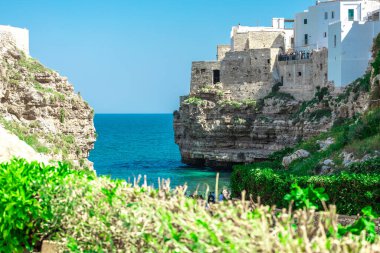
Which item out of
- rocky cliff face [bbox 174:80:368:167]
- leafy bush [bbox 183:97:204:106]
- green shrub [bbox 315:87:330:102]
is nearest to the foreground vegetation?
green shrub [bbox 315:87:330:102]

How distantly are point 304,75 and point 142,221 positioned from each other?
55010mm

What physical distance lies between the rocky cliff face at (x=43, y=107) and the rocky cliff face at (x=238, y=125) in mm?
27331

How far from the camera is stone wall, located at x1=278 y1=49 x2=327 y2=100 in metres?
58.2

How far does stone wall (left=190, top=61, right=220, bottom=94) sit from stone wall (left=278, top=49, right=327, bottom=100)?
722 cm

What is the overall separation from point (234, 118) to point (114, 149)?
208 ft

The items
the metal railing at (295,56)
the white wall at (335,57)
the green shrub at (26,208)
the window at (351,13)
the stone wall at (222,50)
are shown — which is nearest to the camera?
the green shrub at (26,208)

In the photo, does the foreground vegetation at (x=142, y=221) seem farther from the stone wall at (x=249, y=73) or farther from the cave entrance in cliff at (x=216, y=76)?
the cave entrance in cliff at (x=216, y=76)

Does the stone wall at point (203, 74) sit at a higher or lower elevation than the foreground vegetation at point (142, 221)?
higher

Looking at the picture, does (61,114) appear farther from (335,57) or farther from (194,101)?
(194,101)

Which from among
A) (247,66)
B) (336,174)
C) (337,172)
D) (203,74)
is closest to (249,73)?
(247,66)

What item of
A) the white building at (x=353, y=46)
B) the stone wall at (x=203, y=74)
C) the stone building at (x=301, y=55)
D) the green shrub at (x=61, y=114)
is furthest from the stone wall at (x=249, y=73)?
the green shrub at (x=61, y=114)

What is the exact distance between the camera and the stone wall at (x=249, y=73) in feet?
219

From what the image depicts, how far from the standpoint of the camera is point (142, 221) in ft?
26.8

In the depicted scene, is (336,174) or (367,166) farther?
(367,166)
